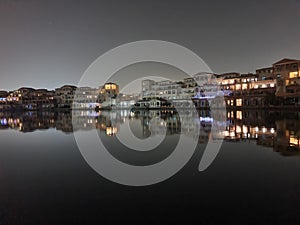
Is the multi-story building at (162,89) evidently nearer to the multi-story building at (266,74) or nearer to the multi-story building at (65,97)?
the multi-story building at (266,74)

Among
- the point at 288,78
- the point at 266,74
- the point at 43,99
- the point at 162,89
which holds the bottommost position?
the point at 288,78

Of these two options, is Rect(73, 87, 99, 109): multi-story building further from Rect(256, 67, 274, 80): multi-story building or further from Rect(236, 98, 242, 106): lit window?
Rect(256, 67, 274, 80): multi-story building

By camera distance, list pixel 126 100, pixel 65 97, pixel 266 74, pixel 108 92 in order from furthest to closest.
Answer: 1. pixel 126 100
2. pixel 108 92
3. pixel 65 97
4. pixel 266 74

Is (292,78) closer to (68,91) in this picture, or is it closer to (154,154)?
(154,154)

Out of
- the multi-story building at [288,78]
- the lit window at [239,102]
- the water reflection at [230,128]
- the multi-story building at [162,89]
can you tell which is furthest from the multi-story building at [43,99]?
the multi-story building at [288,78]

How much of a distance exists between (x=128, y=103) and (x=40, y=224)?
311 feet

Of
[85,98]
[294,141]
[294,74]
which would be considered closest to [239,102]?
[294,74]

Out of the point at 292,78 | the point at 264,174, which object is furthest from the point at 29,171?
the point at 292,78

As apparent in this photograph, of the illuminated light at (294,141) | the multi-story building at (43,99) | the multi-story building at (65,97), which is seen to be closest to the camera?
the illuminated light at (294,141)

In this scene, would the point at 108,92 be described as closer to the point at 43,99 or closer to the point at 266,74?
the point at 43,99

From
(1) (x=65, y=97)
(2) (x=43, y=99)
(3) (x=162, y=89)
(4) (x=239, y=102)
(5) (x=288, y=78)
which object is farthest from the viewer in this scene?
(2) (x=43, y=99)

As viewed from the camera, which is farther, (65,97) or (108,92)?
(108,92)

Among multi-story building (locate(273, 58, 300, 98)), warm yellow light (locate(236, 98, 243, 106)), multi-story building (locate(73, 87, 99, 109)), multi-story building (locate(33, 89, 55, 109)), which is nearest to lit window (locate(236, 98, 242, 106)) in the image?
warm yellow light (locate(236, 98, 243, 106))

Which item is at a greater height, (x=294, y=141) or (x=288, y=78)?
(x=288, y=78)
